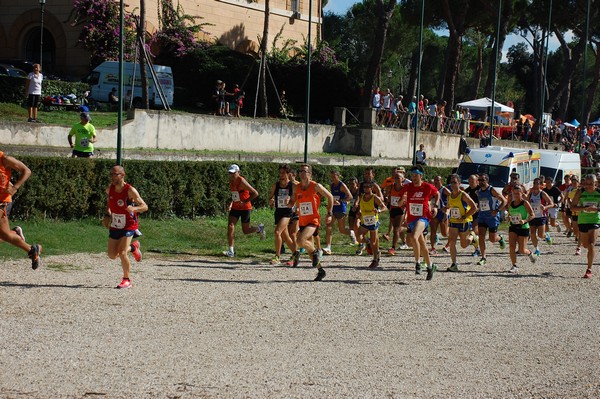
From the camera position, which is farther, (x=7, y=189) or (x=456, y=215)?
(x=456, y=215)

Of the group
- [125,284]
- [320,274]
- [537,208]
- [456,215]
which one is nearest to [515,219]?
[456,215]

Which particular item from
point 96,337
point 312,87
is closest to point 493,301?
point 96,337

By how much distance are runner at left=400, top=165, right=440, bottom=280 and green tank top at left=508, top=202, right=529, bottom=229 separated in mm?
2414

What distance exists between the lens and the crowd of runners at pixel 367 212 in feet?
43.1

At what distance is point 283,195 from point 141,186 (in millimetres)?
4776

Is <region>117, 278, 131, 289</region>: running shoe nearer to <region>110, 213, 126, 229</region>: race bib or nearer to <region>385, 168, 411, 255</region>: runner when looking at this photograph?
<region>110, 213, 126, 229</region>: race bib

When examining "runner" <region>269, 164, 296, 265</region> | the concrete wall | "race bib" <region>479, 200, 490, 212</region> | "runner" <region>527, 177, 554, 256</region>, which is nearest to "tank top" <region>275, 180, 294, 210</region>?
"runner" <region>269, 164, 296, 265</region>

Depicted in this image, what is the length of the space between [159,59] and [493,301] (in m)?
30.5

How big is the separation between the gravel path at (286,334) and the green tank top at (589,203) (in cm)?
134

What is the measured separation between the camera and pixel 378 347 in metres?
10.1

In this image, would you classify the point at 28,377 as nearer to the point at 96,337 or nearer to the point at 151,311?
the point at 96,337

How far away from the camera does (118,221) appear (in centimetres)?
1314

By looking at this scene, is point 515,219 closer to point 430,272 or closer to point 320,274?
point 430,272

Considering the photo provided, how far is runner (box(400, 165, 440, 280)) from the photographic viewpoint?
51.1 feet
